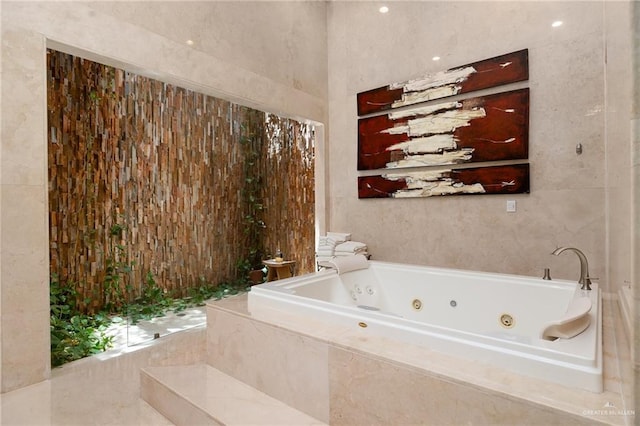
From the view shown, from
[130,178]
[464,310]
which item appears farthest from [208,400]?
[130,178]

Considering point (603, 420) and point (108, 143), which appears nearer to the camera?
point (603, 420)

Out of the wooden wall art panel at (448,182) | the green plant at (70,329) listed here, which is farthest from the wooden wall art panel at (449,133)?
the green plant at (70,329)

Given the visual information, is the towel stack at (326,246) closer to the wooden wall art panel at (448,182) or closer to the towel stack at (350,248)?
the towel stack at (350,248)

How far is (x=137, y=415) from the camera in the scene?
173 centimetres

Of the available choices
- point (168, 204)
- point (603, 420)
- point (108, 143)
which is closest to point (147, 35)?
point (108, 143)

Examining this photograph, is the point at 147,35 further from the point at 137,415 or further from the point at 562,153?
the point at 562,153

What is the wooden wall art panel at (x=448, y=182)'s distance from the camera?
2.67 meters

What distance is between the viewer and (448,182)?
2.98 m

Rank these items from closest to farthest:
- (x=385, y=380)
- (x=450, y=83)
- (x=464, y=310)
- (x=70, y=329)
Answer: (x=385, y=380)
(x=464, y=310)
(x=70, y=329)
(x=450, y=83)

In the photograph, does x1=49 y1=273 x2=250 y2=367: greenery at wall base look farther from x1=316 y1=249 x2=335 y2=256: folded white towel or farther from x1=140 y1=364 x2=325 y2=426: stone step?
x1=316 y1=249 x2=335 y2=256: folded white towel

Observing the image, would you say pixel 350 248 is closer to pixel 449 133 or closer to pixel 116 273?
pixel 449 133

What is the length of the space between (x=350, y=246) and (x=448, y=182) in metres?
1.08

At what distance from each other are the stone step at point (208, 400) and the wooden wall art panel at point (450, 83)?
2694 mm

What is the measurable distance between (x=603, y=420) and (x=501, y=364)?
0.30m
